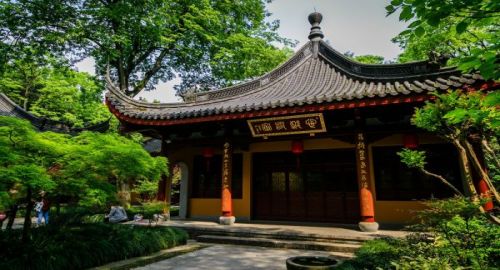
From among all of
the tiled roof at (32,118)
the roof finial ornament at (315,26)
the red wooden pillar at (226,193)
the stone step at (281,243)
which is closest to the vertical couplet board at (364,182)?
the stone step at (281,243)

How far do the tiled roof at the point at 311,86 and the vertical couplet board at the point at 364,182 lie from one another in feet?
4.55

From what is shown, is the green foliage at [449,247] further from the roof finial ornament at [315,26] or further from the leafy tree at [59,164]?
the roof finial ornament at [315,26]

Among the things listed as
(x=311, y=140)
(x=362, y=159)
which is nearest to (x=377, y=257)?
(x=362, y=159)

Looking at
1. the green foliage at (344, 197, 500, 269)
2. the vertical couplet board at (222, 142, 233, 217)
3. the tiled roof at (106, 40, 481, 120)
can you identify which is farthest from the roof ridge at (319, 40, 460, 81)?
the vertical couplet board at (222, 142, 233, 217)

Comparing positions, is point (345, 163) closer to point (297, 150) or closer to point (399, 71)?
point (297, 150)

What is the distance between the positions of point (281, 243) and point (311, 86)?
5.25m

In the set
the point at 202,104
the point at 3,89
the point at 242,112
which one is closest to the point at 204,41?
the point at 202,104

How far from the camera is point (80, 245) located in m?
5.36

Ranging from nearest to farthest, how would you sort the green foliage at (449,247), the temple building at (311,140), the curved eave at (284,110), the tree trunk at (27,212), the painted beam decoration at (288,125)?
the green foliage at (449,247) → the tree trunk at (27,212) → the curved eave at (284,110) → the temple building at (311,140) → the painted beam decoration at (288,125)

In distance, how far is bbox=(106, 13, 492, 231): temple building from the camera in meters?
7.51

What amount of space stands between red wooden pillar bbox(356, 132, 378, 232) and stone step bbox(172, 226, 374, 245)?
677 millimetres

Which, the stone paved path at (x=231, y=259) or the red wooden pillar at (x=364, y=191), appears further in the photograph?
the red wooden pillar at (x=364, y=191)

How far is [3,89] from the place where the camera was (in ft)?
73.8

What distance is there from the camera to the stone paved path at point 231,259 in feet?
17.8
